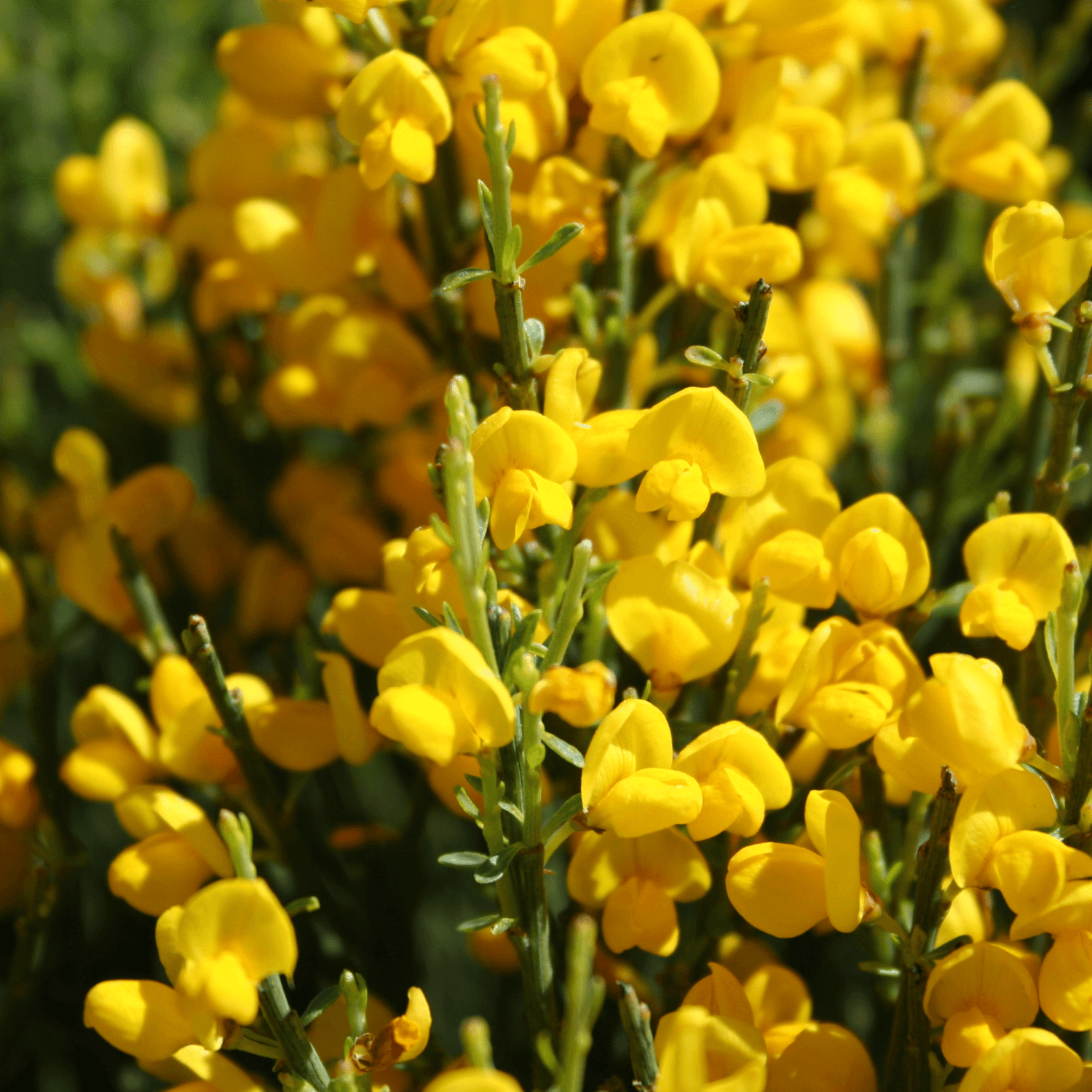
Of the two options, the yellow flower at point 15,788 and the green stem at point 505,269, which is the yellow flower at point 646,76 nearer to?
the green stem at point 505,269

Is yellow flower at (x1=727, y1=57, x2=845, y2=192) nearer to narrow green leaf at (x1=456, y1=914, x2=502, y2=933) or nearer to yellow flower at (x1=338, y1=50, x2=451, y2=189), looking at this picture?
yellow flower at (x1=338, y1=50, x2=451, y2=189)

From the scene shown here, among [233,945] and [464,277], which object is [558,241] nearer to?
[464,277]

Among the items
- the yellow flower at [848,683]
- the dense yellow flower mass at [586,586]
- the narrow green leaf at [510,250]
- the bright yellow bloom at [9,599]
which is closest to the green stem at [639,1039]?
the dense yellow flower mass at [586,586]

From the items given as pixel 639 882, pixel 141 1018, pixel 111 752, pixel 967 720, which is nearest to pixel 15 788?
pixel 111 752

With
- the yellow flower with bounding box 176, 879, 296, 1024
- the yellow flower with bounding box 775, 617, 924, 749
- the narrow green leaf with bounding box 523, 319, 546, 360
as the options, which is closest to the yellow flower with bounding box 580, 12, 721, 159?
the narrow green leaf with bounding box 523, 319, 546, 360

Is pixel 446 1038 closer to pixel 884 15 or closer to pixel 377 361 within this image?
pixel 377 361

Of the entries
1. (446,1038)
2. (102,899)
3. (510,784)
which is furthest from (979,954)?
(102,899)
